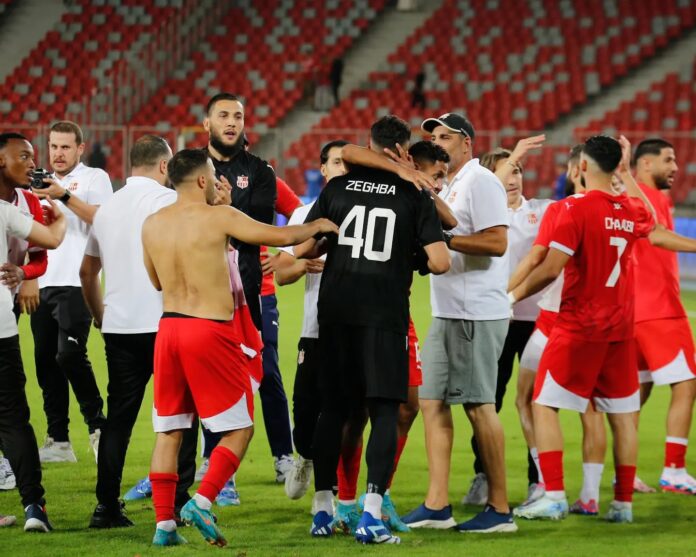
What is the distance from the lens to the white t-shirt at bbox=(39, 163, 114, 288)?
820 cm

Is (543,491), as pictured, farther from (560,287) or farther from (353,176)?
(353,176)

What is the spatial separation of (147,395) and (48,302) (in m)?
2.71

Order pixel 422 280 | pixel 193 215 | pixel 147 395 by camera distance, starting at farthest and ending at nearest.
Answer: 1. pixel 422 280
2. pixel 147 395
3. pixel 193 215

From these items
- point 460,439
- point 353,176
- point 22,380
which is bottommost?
point 460,439

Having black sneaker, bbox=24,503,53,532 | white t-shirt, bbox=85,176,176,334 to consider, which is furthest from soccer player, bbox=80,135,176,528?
black sneaker, bbox=24,503,53,532

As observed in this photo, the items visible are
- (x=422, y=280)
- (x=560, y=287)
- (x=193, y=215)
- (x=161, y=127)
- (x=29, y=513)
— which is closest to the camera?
(x=193, y=215)

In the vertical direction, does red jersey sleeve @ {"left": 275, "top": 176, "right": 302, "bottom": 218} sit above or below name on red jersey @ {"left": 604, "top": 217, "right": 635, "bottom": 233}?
above

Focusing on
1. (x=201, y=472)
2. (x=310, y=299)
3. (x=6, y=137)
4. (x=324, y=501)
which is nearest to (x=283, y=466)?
(x=201, y=472)

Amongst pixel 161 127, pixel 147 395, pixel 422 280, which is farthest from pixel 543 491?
pixel 161 127

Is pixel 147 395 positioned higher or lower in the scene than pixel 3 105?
lower

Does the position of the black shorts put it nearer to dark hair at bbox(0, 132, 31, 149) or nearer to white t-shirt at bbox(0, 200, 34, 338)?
white t-shirt at bbox(0, 200, 34, 338)

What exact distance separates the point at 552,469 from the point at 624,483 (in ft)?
1.36

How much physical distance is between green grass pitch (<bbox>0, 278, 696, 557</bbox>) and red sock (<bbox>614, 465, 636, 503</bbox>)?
0.16 meters

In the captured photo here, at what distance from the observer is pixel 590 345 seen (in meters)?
6.73
